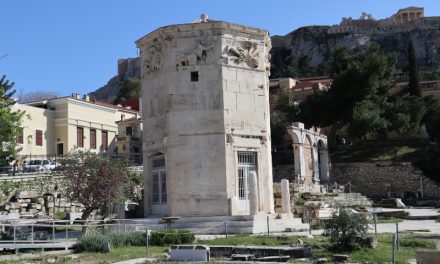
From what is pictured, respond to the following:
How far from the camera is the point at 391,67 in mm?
55562

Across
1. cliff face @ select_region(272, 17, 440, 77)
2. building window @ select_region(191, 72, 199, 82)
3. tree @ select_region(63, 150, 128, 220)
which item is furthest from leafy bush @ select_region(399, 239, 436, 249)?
cliff face @ select_region(272, 17, 440, 77)

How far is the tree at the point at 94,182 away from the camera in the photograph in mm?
21031

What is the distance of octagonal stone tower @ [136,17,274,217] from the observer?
70.4 feet

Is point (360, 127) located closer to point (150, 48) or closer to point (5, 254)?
point (150, 48)

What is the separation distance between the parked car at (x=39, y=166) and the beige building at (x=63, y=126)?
28.7ft

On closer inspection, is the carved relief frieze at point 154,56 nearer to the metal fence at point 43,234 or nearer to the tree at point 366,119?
the metal fence at point 43,234

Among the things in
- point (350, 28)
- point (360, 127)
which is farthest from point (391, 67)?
point (350, 28)

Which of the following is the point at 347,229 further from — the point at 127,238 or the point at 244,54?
the point at 244,54

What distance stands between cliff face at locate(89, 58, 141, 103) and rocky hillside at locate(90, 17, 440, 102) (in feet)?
125

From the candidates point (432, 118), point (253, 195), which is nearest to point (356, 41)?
point (432, 118)

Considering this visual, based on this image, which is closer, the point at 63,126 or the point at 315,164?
the point at 315,164

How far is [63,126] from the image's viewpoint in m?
54.1

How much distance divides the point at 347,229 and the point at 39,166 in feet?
102

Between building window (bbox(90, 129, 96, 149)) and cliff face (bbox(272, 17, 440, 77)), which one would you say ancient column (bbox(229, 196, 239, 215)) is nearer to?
building window (bbox(90, 129, 96, 149))
